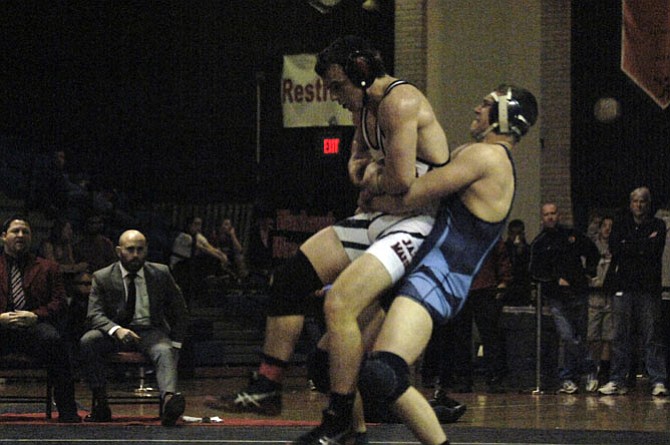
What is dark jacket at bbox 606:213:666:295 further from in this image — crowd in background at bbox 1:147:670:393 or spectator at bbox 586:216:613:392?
spectator at bbox 586:216:613:392

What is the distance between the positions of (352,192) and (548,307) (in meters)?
4.97

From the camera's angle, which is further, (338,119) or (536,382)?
(338,119)

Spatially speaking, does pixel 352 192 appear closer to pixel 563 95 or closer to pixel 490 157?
pixel 563 95

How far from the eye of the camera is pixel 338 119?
1852cm

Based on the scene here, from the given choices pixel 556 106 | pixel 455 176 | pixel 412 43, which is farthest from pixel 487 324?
pixel 455 176

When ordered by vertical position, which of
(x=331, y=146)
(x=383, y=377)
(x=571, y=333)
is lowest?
(x=571, y=333)

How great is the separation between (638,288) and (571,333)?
0.78 metres

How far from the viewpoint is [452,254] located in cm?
629

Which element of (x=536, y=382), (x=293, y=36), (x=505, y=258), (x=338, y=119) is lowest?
(x=536, y=382)

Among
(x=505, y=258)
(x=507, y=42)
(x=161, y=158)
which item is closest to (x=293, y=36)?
(x=161, y=158)

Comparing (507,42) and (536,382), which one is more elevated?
(507,42)

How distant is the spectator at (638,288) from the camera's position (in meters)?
13.2

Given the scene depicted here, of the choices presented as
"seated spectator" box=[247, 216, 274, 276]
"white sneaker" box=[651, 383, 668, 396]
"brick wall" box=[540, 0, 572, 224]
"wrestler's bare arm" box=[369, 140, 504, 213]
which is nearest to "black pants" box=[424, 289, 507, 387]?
"white sneaker" box=[651, 383, 668, 396]

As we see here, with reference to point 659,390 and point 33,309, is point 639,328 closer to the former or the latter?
point 659,390
